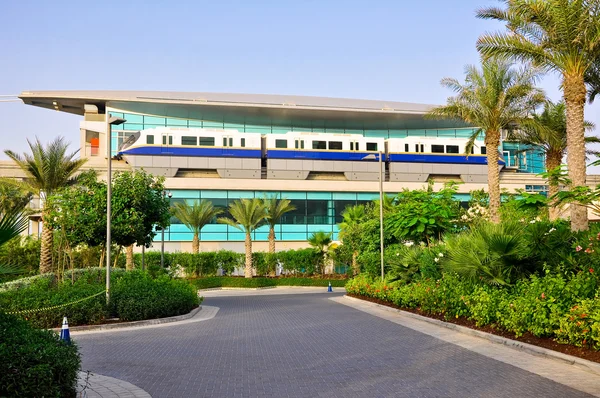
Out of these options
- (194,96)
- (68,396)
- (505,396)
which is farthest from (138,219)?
(194,96)

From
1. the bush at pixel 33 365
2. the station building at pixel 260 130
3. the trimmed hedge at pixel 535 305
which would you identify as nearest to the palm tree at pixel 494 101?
the trimmed hedge at pixel 535 305

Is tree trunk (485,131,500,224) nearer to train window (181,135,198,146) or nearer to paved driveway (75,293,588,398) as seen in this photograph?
paved driveway (75,293,588,398)

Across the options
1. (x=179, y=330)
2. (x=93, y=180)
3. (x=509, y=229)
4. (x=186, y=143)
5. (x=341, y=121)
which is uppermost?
(x=341, y=121)

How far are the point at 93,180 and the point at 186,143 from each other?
96.6 feet

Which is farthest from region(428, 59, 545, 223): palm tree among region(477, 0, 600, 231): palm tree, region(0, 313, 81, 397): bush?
region(0, 313, 81, 397): bush

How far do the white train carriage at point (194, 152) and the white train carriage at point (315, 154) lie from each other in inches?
75.0

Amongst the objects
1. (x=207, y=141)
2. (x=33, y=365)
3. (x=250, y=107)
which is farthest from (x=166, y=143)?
(x=33, y=365)

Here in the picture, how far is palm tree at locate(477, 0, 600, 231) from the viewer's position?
16.3 meters

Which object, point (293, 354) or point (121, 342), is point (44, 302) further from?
point (293, 354)

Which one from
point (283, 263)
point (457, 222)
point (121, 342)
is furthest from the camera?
point (283, 263)

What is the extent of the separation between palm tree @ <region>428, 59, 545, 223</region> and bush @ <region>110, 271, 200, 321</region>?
14.6m

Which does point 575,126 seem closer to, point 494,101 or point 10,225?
point 494,101

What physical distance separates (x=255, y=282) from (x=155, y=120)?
26.9 m

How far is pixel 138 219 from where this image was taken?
79.0 feet
